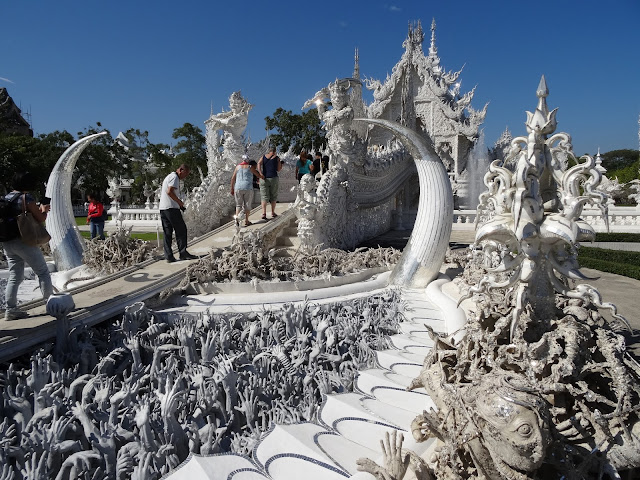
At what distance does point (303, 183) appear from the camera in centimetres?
739

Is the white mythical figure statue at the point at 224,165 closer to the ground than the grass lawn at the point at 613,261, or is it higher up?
higher up

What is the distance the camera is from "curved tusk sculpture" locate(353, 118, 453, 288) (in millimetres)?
6113

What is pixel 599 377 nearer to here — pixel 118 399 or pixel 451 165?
pixel 118 399

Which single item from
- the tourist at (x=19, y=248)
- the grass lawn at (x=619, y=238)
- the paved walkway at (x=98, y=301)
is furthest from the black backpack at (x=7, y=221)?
the grass lawn at (x=619, y=238)

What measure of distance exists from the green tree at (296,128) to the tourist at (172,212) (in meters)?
31.8

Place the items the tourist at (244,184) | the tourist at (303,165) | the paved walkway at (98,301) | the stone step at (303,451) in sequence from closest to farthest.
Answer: the stone step at (303,451), the paved walkway at (98,301), the tourist at (244,184), the tourist at (303,165)

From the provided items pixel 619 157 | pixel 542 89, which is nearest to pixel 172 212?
pixel 542 89

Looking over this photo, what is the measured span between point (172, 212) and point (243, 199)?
2155 mm

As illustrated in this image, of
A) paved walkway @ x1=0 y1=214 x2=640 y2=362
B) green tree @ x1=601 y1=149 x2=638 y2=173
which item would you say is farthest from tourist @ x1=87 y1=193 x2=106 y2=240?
green tree @ x1=601 y1=149 x2=638 y2=173

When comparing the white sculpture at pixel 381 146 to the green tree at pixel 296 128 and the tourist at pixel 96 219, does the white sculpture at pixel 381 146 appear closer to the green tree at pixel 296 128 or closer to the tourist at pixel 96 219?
the tourist at pixel 96 219

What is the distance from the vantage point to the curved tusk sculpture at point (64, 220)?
758 centimetres

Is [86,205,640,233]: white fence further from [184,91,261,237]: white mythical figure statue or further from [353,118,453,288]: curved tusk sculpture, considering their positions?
[353,118,453,288]: curved tusk sculpture

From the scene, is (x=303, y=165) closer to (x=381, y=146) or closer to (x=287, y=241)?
(x=287, y=241)

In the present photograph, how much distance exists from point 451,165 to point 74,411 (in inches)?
813
